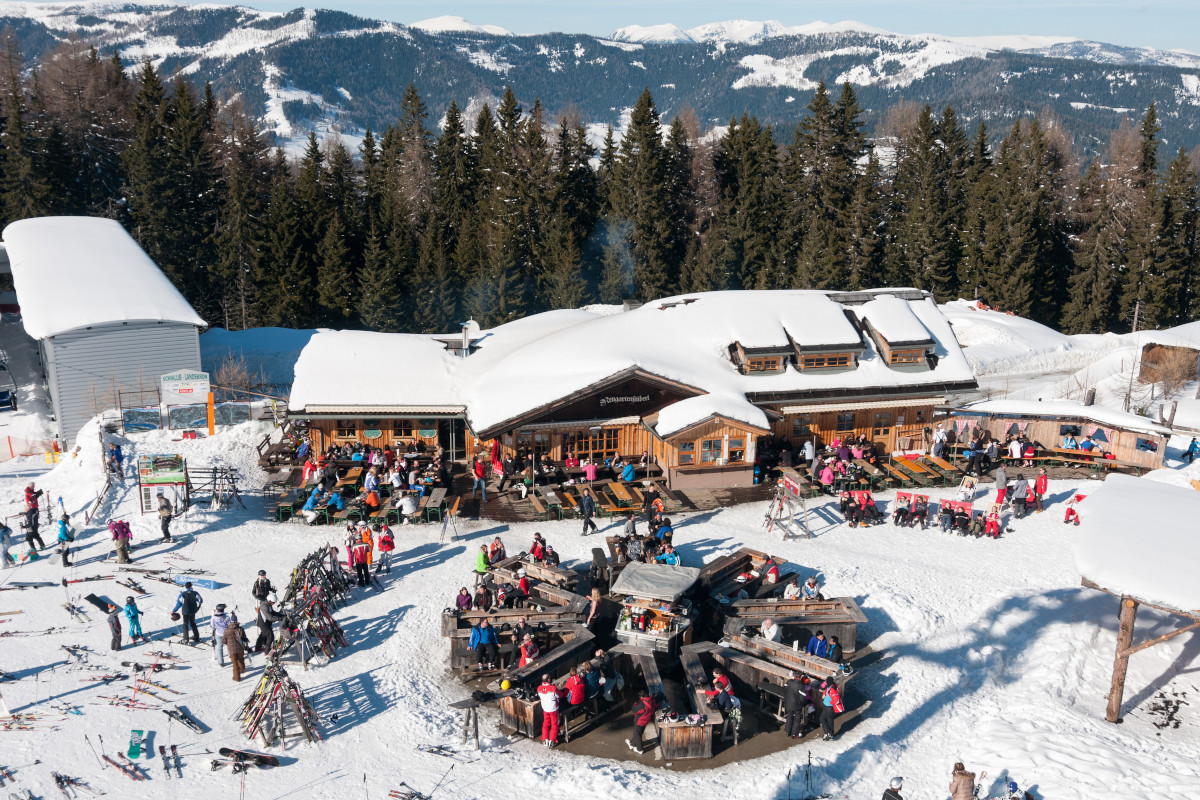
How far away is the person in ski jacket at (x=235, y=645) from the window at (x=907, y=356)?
23998 millimetres

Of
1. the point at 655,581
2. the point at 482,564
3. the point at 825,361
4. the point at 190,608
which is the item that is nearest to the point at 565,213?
the point at 825,361

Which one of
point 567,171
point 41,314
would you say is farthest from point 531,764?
point 567,171

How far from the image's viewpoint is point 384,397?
30.5m

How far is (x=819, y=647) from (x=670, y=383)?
41.4 feet

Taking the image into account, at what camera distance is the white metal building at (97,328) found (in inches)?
1289

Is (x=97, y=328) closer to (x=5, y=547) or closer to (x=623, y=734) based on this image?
(x=5, y=547)

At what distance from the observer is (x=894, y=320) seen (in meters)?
33.7

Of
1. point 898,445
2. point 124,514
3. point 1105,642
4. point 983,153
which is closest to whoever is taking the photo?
point 1105,642

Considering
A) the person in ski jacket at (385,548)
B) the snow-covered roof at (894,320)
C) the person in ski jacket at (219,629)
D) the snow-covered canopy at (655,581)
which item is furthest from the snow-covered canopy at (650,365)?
the person in ski jacket at (219,629)

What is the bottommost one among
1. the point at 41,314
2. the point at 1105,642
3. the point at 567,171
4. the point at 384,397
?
the point at 1105,642

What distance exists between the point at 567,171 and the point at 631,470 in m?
34.3

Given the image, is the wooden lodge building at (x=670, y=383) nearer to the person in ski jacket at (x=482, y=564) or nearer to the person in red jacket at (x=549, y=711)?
the person in ski jacket at (x=482, y=564)

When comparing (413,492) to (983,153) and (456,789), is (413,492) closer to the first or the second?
(456,789)

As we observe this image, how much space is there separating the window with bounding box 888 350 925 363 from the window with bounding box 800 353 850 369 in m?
1.76
